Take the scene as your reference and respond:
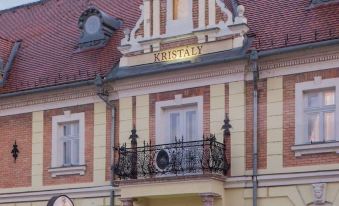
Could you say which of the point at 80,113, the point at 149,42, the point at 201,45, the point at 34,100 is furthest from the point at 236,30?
the point at 34,100

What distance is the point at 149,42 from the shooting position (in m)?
23.3

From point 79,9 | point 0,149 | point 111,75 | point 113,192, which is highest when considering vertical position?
point 79,9

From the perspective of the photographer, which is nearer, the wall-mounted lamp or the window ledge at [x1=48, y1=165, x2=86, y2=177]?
the window ledge at [x1=48, y1=165, x2=86, y2=177]

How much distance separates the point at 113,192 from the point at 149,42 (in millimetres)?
4218

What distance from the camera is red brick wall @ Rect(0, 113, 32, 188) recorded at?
25.7 metres

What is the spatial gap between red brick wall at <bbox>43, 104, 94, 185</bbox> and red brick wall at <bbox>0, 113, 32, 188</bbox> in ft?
2.14

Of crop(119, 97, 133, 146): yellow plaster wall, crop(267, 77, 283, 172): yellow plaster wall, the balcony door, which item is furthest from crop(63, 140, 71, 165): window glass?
crop(267, 77, 283, 172): yellow plaster wall

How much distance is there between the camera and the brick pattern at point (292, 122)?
2033 cm

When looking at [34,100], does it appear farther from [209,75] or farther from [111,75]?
[209,75]

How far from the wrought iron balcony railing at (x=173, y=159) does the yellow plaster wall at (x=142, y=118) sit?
0.45 m

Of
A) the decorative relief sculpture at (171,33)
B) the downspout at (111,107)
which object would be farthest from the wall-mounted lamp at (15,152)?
the decorative relief sculpture at (171,33)

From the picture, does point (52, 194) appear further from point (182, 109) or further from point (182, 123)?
point (182, 109)

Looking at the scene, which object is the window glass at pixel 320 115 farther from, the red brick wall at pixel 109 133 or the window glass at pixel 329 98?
the red brick wall at pixel 109 133

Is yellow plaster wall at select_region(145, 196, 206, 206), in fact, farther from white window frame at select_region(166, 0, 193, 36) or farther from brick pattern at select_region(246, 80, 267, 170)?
white window frame at select_region(166, 0, 193, 36)
